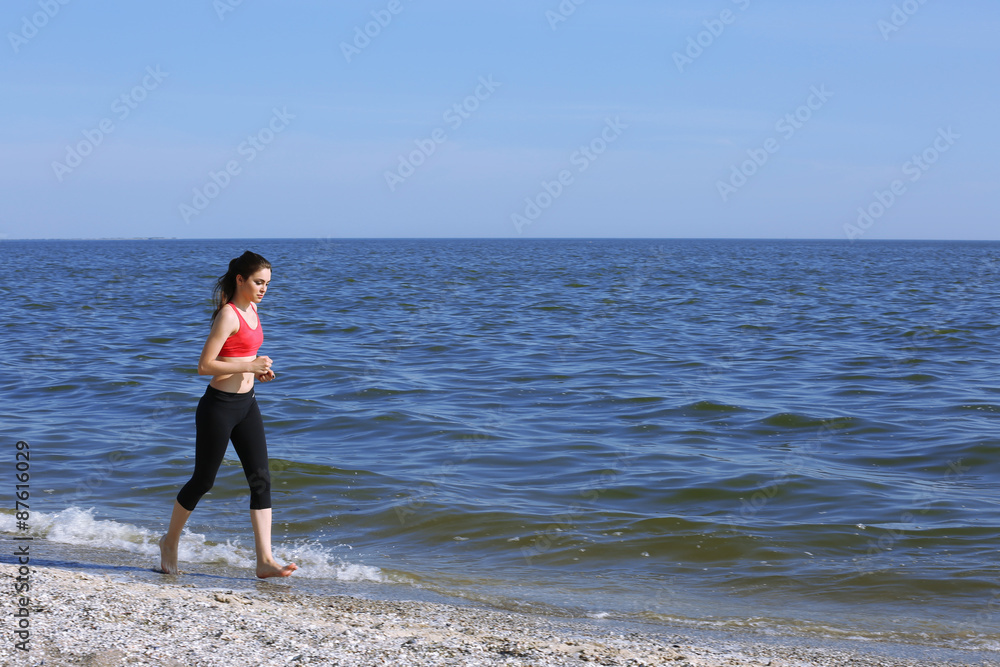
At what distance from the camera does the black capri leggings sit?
15.2 feet

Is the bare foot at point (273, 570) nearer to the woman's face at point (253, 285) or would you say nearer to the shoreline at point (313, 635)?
the shoreline at point (313, 635)

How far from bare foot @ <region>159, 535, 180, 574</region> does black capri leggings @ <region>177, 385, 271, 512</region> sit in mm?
335

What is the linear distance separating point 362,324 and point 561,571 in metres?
13.6

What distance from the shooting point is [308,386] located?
1170cm

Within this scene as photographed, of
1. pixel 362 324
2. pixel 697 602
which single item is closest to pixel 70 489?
pixel 697 602

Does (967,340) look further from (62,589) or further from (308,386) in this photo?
(62,589)

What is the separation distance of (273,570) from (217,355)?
129cm

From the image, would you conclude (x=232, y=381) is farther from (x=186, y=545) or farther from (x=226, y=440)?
(x=186, y=545)

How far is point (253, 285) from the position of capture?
4547 millimetres

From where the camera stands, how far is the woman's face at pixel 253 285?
4.55 m

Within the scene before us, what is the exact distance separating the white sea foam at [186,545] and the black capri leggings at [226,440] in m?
0.81

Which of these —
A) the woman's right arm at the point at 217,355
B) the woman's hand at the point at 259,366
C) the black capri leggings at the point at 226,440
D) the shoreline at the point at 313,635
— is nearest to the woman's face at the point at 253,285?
the woman's right arm at the point at 217,355

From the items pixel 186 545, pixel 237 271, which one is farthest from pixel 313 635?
pixel 186 545

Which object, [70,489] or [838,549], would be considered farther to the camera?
[70,489]
